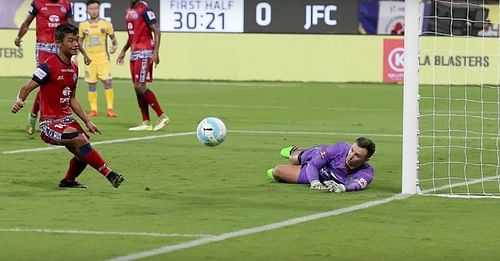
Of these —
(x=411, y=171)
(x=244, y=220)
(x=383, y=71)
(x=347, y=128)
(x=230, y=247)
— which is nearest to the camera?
(x=230, y=247)

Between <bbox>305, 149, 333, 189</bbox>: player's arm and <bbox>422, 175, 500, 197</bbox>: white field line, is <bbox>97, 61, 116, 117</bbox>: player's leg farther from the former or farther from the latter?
<bbox>305, 149, 333, 189</bbox>: player's arm

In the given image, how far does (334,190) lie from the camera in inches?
550

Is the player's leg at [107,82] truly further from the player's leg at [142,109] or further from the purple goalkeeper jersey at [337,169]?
the purple goalkeeper jersey at [337,169]

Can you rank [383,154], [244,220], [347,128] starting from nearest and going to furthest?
[244,220], [383,154], [347,128]

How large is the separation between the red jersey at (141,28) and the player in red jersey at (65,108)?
8401 millimetres

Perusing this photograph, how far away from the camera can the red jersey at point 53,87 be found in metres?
14.0

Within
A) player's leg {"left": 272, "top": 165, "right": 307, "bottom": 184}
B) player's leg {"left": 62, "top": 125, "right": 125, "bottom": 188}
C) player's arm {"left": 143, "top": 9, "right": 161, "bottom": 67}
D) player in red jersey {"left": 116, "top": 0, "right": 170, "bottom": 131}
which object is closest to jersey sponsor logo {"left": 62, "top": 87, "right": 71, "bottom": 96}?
player's leg {"left": 62, "top": 125, "right": 125, "bottom": 188}

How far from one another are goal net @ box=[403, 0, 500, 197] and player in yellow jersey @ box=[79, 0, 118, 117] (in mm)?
5787

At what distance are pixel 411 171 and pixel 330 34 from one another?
2382 centimetres

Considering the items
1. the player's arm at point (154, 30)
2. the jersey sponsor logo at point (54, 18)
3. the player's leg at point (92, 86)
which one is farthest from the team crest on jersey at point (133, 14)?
the player's leg at point (92, 86)

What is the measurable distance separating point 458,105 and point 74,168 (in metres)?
16.8

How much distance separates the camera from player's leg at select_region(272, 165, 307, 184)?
14.7 metres

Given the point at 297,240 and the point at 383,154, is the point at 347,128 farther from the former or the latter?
the point at 297,240

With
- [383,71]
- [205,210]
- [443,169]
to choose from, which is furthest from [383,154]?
[383,71]
